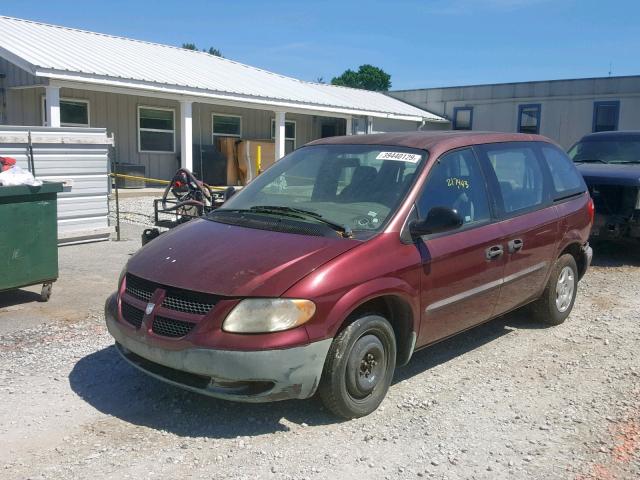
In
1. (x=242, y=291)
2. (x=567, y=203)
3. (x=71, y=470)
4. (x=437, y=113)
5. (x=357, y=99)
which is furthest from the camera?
(x=437, y=113)

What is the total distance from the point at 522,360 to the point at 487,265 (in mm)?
952

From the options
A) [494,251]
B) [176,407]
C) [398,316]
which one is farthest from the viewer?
[494,251]

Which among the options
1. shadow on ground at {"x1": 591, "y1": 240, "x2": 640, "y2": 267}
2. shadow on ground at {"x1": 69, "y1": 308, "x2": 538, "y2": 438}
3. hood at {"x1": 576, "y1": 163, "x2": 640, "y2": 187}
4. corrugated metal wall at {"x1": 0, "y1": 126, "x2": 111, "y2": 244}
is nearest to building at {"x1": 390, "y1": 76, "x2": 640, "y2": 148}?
shadow on ground at {"x1": 591, "y1": 240, "x2": 640, "y2": 267}

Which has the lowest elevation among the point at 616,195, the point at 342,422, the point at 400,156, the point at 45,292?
the point at 342,422

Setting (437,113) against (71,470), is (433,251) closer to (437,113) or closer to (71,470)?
(71,470)

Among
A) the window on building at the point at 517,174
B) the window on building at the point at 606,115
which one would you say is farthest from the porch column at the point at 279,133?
the window on building at the point at 517,174

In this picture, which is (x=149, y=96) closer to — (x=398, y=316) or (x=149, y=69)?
(x=149, y=69)

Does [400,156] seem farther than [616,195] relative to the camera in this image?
No

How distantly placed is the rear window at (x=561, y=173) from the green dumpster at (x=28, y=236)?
4.73 m

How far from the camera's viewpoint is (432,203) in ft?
14.2

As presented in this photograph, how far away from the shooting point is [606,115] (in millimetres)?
22031

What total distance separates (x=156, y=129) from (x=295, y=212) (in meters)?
14.5

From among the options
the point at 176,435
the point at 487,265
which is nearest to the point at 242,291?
the point at 176,435

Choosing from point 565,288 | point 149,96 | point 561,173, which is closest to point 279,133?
point 149,96
